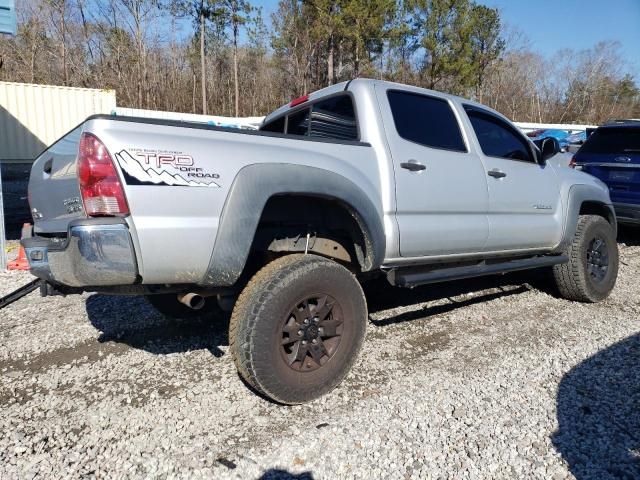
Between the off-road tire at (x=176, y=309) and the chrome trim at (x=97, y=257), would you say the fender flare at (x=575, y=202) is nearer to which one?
the off-road tire at (x=176, y=309)

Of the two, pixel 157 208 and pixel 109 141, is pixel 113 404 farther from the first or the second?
pixel 109 141

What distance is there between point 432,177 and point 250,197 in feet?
4.84

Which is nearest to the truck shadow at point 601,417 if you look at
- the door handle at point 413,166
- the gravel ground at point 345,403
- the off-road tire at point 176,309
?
the gravel ground at point 345,403

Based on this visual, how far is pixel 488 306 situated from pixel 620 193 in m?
3.72

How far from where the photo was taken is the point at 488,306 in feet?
15.4

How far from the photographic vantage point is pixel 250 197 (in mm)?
2498

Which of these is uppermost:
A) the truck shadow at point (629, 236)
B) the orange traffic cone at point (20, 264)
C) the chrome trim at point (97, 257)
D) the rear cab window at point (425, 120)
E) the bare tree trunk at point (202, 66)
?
the bare tree trunk at point (202, 66)

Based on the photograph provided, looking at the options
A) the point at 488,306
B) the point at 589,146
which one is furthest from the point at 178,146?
the point at 589,146

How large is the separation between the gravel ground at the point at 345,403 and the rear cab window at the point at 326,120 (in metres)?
1.68

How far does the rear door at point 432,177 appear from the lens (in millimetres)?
3213

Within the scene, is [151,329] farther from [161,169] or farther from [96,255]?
[161,169]

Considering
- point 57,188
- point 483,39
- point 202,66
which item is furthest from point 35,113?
point 483,39

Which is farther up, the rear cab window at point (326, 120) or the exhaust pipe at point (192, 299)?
the rear cab window at point (326, 120)

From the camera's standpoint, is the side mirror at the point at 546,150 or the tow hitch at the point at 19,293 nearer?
the side mirror at the point at 546,150
